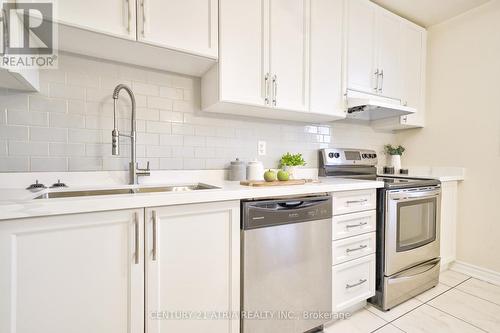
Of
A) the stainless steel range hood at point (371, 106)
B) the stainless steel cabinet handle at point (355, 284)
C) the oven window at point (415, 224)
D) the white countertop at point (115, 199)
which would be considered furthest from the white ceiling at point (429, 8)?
the stainless steel cabinet handle at point (355, 284)

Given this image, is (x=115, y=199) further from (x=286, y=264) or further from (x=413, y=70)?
(x=413, y=70)

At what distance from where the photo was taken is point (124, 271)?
3.16 ft

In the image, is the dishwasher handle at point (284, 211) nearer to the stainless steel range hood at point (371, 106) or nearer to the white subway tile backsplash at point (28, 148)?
the stainless steel range hood at point (371, 106)

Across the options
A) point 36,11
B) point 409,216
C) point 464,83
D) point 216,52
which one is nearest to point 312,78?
point 216,52

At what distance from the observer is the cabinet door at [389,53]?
2.17 m

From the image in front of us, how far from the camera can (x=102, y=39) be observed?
1196 millimetres

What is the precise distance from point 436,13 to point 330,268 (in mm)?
2681

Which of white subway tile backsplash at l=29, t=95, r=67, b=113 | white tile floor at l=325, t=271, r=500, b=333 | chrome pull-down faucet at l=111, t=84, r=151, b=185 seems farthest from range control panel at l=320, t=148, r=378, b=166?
white subway tile backsplash at l=29, t=95, r=67, b=113

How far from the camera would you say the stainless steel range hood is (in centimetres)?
189

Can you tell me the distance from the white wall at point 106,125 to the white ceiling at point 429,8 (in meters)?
1.69

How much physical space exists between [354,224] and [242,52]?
137 centimetres

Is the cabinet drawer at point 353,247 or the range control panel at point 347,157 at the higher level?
the range control panel at point 347,157

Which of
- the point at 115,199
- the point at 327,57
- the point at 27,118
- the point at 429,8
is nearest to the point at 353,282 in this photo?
the point at 115,199

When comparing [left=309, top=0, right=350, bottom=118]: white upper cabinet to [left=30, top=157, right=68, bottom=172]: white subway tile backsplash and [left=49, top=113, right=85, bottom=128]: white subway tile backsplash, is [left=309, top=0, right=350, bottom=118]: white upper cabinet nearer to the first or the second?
[left=49, top=113, right=85, bottom=128]: white subway tile backsplash
